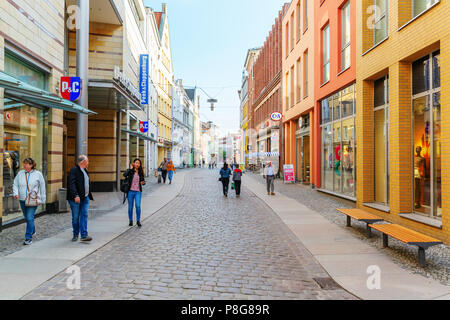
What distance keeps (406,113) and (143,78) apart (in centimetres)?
1940

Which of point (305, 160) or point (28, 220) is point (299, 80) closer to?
point (305, 160)

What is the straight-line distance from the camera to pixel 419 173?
8531 millimetres

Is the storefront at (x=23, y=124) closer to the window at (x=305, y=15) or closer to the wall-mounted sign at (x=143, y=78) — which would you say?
the wall-mounted sign at (x=143, y=78)

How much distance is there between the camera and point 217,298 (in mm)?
4176

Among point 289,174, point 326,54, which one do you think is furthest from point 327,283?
point 289,174

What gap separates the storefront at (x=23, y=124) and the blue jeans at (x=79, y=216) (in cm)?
228

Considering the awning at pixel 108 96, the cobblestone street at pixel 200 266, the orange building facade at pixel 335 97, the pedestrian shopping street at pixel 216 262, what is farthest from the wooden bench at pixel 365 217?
the awning at pixel 108 96

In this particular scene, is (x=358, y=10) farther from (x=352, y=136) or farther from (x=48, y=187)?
(x=48, y=187)

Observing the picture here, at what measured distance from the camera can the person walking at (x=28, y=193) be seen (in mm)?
6734

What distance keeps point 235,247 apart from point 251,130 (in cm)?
4514

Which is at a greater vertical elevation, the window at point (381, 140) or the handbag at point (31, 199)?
the window at point (381, 140)

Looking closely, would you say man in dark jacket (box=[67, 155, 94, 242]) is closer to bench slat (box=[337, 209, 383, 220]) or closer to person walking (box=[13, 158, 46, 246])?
person walking (box=[13, 158, 46, 246])

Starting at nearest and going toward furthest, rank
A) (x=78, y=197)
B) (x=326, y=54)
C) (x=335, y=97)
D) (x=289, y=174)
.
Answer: (x=78, y=197)
(x=335, y=97)
(x=326, y=54)
(x=289, y=174)

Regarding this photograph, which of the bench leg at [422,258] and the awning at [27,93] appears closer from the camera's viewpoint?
the bench leg at [422,258]
